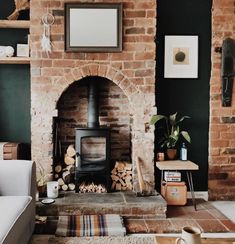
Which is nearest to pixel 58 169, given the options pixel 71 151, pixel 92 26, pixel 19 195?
pixel 71 151

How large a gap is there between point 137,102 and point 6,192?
1.80 meters

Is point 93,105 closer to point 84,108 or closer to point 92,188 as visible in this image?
point 84,108

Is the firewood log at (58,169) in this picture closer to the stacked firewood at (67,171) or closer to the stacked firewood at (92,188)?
the stacked firewood at (67,171)

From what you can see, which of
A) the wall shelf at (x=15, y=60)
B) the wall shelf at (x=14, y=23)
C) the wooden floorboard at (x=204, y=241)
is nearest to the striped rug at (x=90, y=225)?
the wooden floorboard at (x=204, y=241)

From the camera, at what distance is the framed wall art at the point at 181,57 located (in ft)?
14.6

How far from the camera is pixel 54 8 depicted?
13.5 ft

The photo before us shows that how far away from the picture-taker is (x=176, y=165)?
4.09 metres

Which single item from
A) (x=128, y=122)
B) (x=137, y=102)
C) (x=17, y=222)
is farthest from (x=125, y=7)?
(x=17, y=222)

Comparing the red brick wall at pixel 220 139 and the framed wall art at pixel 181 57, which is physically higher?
the framed wall art at pixel 181 57

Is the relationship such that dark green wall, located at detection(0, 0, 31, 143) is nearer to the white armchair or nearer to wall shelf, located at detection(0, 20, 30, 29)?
wall shelf, located at detection(0, 20, 30, 29)

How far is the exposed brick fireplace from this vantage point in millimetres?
4133

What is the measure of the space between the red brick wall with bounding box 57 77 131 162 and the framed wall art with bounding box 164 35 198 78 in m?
0.65

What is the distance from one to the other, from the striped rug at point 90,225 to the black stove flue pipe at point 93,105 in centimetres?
109

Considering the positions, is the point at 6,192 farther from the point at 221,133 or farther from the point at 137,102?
the point at 221,133
